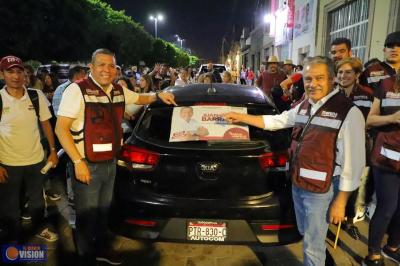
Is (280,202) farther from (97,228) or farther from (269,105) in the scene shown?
(97,228)

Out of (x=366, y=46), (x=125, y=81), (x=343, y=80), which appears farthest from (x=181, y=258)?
(x=366, y=46)

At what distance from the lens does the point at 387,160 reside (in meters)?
2.94

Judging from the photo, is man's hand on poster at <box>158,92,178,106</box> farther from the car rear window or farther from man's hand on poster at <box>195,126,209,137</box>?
man's hand on poster at <box>195,126,209,137</box>

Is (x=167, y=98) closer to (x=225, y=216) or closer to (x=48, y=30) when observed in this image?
(x=225, y=216)

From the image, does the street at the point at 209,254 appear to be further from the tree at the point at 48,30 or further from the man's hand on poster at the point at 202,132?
the tree at the point at 48,30

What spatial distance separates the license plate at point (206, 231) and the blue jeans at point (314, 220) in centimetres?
64

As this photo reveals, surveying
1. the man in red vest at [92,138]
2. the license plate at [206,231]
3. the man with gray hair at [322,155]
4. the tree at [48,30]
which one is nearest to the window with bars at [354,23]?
the man with gray hair at [322,155]

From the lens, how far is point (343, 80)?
12.0 ft

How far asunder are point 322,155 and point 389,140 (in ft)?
3.35

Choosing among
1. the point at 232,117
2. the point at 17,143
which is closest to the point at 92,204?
the point at 17,143

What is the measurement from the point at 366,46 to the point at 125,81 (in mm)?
6136

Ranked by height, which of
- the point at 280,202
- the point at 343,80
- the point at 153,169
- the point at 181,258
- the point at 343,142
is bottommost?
the point at 181,258

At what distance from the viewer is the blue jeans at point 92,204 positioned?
2.88 metres

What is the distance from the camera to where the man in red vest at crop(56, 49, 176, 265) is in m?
2.71
